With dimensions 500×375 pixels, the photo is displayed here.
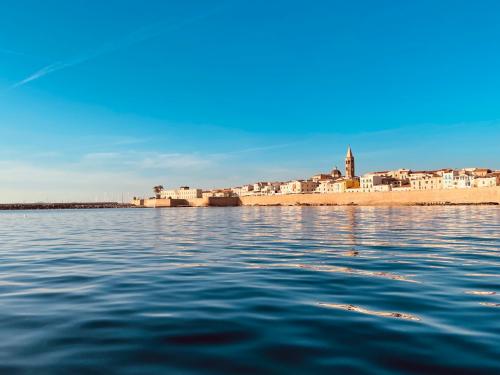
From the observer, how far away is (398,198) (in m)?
85.2

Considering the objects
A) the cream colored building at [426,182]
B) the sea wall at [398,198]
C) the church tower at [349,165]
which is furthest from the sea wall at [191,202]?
the cream colored building at [426,182]

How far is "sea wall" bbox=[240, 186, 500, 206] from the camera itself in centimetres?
7019

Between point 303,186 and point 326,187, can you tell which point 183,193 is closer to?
point 303,186

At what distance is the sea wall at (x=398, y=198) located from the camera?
70.2m

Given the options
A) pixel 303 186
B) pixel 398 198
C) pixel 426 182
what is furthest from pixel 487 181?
pixel 303 186

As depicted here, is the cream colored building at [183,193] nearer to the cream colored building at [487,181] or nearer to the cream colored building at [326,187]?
the cream colored building at [326,187]

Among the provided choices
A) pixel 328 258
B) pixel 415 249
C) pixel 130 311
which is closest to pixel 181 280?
pixel 130 311

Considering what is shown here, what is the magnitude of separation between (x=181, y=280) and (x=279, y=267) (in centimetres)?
234

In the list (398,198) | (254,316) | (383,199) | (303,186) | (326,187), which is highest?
(303,186)

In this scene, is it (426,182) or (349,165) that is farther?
(349,165)

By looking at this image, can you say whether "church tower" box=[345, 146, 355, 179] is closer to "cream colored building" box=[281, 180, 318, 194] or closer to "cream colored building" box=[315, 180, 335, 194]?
"cream colored building" box=[315, 180, 335, 194]

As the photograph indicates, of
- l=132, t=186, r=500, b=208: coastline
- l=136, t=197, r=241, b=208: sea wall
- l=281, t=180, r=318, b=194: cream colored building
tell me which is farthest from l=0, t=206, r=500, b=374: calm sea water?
l=281, t=180, r=318, b=194: cream colored building

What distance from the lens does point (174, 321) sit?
4.86 metres

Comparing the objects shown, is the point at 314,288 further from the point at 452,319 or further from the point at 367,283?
the point at 452,319
